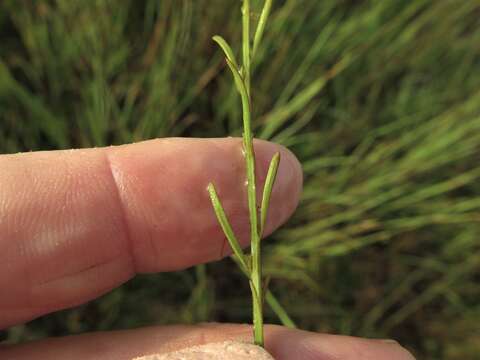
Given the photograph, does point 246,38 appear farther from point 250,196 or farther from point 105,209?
point 105,209

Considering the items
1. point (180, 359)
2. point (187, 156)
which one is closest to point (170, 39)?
point (187, 156)

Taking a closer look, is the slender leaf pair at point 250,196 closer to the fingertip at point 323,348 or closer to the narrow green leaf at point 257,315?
the narrow green leaf at point 257,315

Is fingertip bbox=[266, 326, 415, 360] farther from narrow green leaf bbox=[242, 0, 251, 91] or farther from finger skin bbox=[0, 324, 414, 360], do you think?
narrow green leaf bbox=[242, 0, 251, 91]

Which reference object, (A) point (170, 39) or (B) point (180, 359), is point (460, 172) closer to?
(A) point (170, 39)

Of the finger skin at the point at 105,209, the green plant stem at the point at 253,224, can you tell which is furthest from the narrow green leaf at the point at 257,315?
the finger skin at the point at 105,209

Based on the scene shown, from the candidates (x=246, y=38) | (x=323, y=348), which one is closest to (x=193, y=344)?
(x=323, y=348)

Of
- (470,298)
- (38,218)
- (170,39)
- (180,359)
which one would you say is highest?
(170,39)

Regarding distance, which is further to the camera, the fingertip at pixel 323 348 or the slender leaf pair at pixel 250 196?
the fingertip at pixel 323 348
